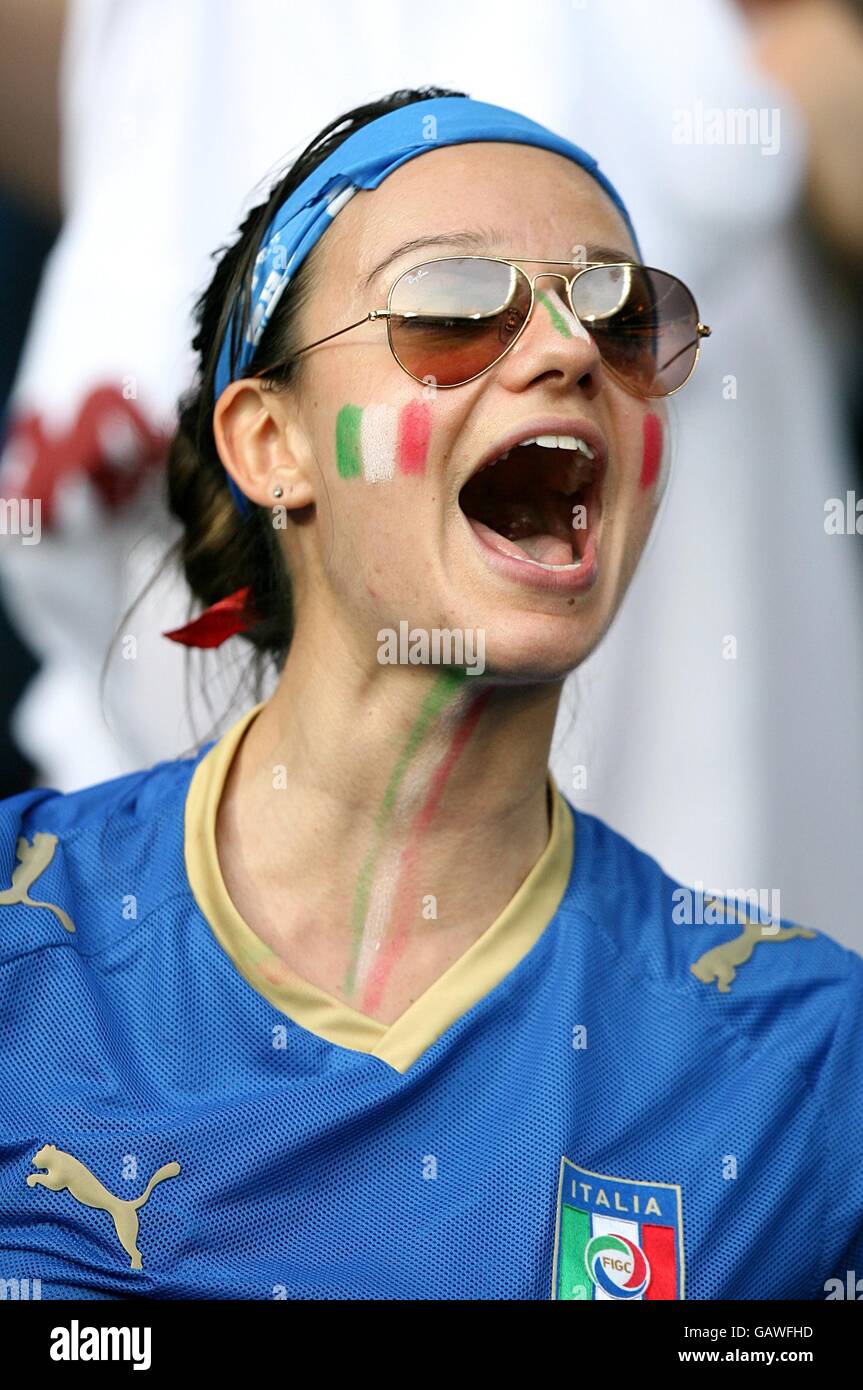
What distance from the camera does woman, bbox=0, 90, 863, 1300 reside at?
1561 millimetres

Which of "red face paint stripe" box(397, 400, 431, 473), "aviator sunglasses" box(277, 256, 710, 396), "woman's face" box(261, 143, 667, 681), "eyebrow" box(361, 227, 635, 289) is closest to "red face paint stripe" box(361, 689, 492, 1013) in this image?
"woman's face" box(261, 143, 667, 681)

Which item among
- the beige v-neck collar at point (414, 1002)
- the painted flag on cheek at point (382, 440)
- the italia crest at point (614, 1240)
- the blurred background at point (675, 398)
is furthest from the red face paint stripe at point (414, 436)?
the blurred background at point (675, 398)

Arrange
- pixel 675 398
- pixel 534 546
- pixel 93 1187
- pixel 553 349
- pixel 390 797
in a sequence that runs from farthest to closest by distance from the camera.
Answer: pixel 675 398 < pixel 534 546 < pixel 390 797 < pixel 553 349 < pixel 93 1187

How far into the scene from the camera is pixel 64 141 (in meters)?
3.05

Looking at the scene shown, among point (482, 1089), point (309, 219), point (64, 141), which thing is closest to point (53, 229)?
point (64, 141)

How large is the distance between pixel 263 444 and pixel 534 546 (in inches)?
13.7

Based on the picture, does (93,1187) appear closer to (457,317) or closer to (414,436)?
(414,436)

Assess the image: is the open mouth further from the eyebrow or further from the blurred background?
the blurred background

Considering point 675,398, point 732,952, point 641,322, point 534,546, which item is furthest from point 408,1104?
point 675,398

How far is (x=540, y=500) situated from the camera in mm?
1895

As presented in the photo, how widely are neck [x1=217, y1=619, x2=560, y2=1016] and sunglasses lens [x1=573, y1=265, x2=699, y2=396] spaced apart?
381 mm

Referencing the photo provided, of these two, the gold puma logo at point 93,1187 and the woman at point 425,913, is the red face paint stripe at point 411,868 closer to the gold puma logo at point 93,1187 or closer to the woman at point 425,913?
the woman at point 425,913

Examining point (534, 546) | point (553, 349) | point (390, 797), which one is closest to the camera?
point (553, 349)

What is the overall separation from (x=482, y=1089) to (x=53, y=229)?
6.91ft
